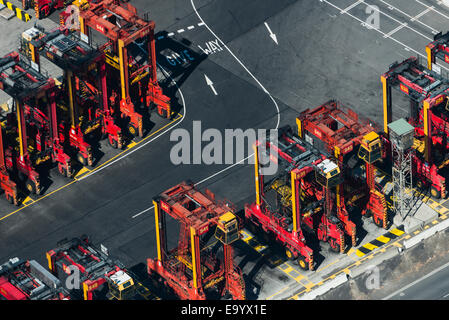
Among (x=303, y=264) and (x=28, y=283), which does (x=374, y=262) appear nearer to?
(x=303, y=264)

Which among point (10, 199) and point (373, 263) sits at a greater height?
point (10, 199)

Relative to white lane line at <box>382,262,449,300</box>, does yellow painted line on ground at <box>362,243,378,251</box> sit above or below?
above

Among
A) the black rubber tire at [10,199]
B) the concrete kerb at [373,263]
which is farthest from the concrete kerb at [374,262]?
the black rubber tire at [10,199]

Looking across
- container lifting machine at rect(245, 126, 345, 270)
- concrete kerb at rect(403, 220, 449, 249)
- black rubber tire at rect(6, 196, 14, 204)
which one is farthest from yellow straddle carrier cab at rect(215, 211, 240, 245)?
black rubber tire at rect(6, 196, 14, 204)

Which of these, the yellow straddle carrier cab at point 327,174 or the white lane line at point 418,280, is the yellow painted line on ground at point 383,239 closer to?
the white lane line at point 418,280

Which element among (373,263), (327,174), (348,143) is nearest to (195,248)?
(327,174)

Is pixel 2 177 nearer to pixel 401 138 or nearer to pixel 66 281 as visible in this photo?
pixel 66 281

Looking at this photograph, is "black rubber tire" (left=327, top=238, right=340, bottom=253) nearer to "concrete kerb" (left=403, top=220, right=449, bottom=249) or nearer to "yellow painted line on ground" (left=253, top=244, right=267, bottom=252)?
"yellow painted line on ground" (left=253, top=244, right=267, bottom=252)
